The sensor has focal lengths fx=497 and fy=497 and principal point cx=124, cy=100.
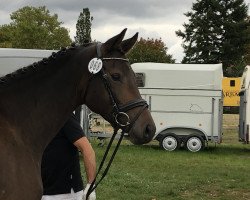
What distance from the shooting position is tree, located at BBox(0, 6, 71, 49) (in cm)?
5281

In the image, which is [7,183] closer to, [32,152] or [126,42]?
[32,152]

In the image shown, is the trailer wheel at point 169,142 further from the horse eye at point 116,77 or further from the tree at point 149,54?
the tree at point 149,54

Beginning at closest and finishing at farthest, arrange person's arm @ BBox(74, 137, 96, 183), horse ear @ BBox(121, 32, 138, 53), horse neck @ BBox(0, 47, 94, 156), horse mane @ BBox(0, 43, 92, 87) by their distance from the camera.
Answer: horse neck @ BBox(0, 47, 94, 156)
horse mane @ BBox(0, 43, 92, 87)
horse ear @ BBox(121, 32, 138, 53)
person's arm @ BBox(74, 137, 96, 183)

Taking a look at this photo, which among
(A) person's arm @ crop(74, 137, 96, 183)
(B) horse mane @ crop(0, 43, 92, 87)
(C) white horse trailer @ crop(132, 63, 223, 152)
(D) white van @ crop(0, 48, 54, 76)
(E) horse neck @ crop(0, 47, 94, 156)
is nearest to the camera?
(E) horse neck @ crop(0, 47, 94, 156)

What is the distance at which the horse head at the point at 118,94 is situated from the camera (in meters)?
3.66

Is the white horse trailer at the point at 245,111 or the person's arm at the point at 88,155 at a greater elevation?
the person's arm at the point at 88,155

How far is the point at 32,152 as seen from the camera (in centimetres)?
348

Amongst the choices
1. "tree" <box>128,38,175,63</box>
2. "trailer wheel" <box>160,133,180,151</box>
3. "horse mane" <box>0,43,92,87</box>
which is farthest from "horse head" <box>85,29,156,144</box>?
"tree" <box>128,38,175,63</box>

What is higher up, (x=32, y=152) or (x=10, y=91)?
(x=10, y=91)

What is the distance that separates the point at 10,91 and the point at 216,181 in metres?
8.49

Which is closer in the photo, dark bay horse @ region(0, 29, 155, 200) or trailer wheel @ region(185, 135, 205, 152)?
dark bay horse @ region(0, 29, 155, 200)

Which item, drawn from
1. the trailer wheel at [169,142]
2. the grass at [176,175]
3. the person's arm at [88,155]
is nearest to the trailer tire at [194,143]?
the grass at [176,175]

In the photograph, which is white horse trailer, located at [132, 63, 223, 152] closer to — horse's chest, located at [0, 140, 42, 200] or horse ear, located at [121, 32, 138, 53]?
horse ear, located at [121, 32, 138, 53]

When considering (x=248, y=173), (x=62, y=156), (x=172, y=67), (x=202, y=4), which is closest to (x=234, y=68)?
(x=202, y=4)
